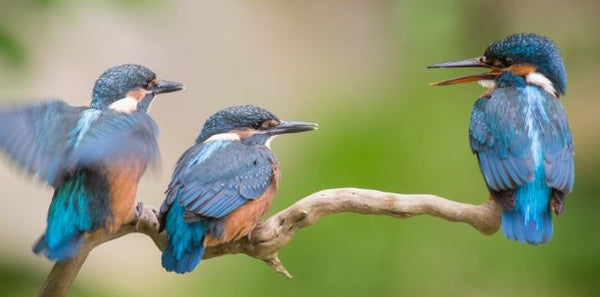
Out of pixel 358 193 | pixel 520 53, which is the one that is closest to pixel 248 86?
pixel 520 53

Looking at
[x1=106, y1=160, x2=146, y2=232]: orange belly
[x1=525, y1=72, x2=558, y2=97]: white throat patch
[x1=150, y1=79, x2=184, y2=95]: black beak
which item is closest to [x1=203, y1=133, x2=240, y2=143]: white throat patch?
[x1=150, y1=79, x2=184, y2=95]: black beak

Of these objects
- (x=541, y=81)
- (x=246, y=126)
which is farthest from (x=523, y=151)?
(x=246, y=126)

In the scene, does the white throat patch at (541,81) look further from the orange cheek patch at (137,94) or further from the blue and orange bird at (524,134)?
the orange cheek patch at (137,94)

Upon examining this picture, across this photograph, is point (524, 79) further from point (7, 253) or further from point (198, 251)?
point (7, 253)

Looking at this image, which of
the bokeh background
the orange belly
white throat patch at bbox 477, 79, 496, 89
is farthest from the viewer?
the bokeh background

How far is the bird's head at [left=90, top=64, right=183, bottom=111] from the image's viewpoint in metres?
3.43

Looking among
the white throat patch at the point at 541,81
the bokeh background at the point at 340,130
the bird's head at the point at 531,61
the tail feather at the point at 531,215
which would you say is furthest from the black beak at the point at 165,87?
the bokeh background at the point at 340,130

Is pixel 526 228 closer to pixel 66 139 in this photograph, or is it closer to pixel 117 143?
pixel 117 143

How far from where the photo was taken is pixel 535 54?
3865 millimetres

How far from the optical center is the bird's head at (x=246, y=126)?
12.2 feet

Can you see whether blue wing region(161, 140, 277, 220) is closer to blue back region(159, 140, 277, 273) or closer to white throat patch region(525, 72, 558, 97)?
blue back region(159, 140, 277, 273)

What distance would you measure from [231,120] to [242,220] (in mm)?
Answer: 447

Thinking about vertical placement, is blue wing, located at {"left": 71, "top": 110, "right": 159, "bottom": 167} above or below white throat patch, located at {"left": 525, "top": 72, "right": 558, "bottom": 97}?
below

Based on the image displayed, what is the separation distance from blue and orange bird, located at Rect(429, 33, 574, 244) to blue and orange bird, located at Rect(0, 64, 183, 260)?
1060 millimetres
